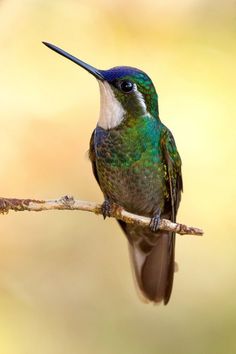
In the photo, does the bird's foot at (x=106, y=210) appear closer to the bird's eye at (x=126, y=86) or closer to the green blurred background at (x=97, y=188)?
the bird's eye at (x=126, y=86)

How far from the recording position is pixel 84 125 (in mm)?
6828

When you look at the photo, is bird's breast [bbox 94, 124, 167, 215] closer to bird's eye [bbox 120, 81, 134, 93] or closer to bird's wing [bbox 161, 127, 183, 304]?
bird's wing [bbox 161, 127, 183, 304]

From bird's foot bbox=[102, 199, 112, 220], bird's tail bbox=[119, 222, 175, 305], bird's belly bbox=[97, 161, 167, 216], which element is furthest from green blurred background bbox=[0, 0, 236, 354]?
bird's foot bbox=[102, 199, 112, 220]

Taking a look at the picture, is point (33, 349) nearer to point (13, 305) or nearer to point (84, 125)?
point (13, 305)

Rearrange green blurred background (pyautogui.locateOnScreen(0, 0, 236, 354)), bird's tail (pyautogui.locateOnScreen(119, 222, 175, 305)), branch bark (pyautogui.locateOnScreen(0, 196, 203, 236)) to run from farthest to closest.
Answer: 1. green blurred background (pyautogui.locateOnScreen(0, 0, 236, 354))
2. bird's tail (pyautogui.locateOnScreen(119, 222, 175, 305))
3. branch bark (pyautogui.locateOnScreen(0, 196, 203, 236))

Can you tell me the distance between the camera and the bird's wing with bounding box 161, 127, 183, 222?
464 centimetres

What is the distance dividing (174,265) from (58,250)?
5.74ft

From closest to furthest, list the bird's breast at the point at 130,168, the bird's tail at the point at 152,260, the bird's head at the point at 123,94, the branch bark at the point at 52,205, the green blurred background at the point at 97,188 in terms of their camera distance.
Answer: the branch bark at the point at 52,205, the bird's head at the point at 123,94, the bird's breast at the point at 130,168, the bird's tail at the point at 152,260, the green blurred background at the point at 97,188

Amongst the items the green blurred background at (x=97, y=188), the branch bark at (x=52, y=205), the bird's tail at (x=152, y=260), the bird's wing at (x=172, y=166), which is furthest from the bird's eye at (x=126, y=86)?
the green blurred background at (x=97, y=188)

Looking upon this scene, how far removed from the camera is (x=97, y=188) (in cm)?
657

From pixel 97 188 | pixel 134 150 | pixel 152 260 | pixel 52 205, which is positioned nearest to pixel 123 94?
pixel 134 150

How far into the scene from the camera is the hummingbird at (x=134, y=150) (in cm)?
440

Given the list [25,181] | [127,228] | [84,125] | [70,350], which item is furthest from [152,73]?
[70,350]

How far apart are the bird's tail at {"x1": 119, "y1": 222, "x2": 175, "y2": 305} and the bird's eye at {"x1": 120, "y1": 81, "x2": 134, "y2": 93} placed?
44.6 inches
